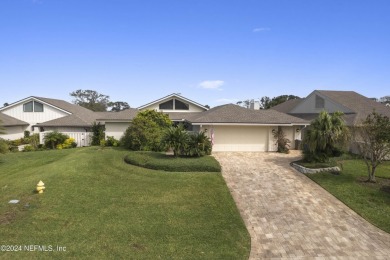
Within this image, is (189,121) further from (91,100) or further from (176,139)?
(91,100)

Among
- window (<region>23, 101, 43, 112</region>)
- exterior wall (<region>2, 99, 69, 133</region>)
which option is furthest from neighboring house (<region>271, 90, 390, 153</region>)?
window (<region>23, 101, 43, 112</region>)

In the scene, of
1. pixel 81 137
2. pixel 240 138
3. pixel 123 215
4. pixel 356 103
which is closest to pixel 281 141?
pixel 240 138

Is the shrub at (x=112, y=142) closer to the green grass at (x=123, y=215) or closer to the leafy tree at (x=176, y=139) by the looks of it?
the leafy tree at (x=176, y=139)

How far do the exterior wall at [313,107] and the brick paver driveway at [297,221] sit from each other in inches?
559

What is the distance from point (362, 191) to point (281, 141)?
29.7 ft

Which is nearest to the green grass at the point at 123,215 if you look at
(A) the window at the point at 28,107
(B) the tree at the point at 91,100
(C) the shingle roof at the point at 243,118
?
(C) the shingle roof at the point at 243,118

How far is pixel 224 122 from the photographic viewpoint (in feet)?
63.3

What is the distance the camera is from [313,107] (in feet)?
91.8

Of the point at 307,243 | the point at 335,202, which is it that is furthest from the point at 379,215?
the point at 307,243

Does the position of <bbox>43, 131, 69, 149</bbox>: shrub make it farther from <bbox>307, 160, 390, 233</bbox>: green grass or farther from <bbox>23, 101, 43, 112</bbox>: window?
<bbox>307, 160, 390, 233</bbox>: green grass

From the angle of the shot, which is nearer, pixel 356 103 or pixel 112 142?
pixel 112 142

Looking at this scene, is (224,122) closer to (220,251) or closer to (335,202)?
(335,202)

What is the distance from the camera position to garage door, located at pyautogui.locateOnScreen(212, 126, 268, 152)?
20.1 m

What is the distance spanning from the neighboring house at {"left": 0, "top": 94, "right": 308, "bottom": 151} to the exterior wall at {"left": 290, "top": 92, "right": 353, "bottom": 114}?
21.1 feet
